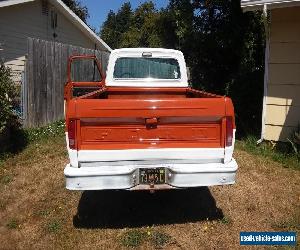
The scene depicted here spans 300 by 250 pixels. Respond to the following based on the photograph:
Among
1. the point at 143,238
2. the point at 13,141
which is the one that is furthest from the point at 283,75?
the point at 13,141

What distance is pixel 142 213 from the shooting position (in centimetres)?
603

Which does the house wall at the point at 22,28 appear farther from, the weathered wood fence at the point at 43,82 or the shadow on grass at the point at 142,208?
the shadow on grass at the point at 142,208

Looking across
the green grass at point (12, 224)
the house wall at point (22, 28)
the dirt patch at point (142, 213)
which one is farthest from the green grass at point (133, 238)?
the house wall at point (22, 28)

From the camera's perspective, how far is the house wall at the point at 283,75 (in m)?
8.73

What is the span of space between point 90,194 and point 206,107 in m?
2.70

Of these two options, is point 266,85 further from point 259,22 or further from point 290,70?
point 259,22

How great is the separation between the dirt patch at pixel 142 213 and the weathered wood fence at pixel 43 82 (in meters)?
3.43

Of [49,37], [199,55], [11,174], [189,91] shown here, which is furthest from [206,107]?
[49,37]

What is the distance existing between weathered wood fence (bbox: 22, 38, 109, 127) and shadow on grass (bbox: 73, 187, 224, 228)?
4.84m

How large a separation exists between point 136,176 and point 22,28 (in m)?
13.0

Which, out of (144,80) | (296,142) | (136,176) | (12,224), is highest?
(144,80)

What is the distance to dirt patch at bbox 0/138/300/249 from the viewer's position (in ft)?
17.1

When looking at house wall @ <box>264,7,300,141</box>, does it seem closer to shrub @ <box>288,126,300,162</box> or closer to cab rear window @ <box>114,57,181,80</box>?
shrub @ <box>288,126,300,162</box>

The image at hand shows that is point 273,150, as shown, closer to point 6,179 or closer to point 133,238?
point 133,238
